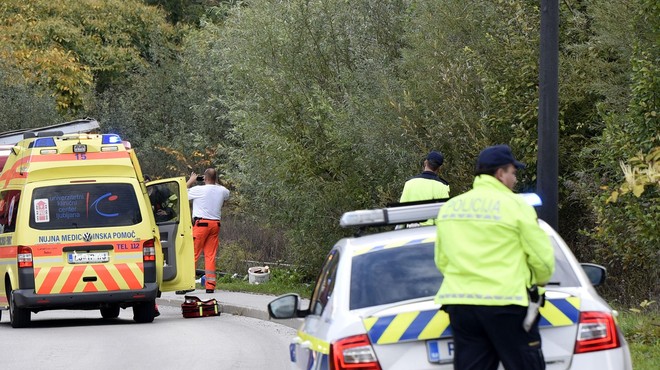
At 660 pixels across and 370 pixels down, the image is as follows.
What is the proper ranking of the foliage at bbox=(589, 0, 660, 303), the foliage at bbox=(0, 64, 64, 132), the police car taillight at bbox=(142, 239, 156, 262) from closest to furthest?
the foliage at bbox=(589, 0, 660, 303), the police car taillight at bbox=(142, 239, 156, 262), the foliage at bbox=(0, 64, 64, 132)

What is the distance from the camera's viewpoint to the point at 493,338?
5945mm

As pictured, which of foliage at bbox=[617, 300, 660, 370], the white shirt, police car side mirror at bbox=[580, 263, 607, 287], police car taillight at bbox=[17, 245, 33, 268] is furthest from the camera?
the white shirt

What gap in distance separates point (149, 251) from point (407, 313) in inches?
407

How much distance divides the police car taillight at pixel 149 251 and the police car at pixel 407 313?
9.13m

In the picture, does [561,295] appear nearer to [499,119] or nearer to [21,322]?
[499,119]

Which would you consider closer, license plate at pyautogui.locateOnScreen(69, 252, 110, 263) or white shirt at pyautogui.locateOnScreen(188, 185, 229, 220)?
A: license plate at pyautogui.locateOnScreen(69, 252, 110, 263)

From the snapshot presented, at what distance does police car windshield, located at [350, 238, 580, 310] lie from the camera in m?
6.70

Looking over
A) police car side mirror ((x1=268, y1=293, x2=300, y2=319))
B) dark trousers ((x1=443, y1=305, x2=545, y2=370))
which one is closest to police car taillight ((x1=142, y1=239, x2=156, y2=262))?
police car side mirror ((x1=268, y1=293, x2=300, y2=319))

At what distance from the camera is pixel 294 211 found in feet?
68.6

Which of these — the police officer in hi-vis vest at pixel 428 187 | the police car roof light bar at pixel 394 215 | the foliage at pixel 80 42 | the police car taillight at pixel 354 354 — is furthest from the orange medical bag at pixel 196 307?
the foliage at pixel 80 42

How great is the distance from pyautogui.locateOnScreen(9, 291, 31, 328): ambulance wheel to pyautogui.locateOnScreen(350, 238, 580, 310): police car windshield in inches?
392

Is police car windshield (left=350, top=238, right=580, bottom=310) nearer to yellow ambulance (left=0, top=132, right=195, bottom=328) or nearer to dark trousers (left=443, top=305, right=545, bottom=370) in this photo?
dark trousers (left=443, top=305, right=545, bottom=370)

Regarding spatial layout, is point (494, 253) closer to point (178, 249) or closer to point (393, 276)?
point (393, 276)

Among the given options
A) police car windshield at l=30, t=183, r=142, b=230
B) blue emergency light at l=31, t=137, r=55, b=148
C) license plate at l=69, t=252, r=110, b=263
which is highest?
blue emergency light at l=31, t=137, r=55, b=148
